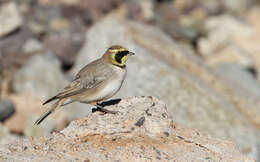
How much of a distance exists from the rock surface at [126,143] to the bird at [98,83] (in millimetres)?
612

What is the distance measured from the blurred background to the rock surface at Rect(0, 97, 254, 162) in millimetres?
1705

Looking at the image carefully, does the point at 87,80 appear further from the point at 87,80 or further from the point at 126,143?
the point at 126,143

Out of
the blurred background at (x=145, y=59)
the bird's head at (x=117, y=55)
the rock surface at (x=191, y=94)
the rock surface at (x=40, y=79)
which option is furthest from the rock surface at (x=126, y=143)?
the rock surface at (x=40, y=79)

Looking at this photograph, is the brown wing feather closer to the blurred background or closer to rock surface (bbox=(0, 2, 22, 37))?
the blurred background

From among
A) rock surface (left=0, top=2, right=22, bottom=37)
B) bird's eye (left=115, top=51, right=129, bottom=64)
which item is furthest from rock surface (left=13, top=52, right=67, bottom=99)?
bird's eye (left=115, top=51, right=129, bottom=64)

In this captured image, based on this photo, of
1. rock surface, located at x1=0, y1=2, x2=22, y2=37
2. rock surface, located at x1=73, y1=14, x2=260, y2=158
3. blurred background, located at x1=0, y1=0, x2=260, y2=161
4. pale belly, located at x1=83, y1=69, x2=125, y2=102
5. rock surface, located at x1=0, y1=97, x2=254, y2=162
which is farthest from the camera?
rock surface, located at x1=0, y1=2, x2=22, y2=37

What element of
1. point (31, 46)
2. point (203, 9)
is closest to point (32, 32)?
point (31, 46)

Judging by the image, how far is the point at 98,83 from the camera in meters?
6.72

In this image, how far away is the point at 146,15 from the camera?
17.5m

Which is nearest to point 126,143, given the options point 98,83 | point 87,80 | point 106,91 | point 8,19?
point 106,91

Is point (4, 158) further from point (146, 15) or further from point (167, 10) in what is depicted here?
point (167, 10)

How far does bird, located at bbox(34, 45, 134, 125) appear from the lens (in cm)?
662

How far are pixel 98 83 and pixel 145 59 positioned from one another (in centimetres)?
304

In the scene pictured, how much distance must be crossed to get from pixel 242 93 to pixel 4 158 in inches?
287
